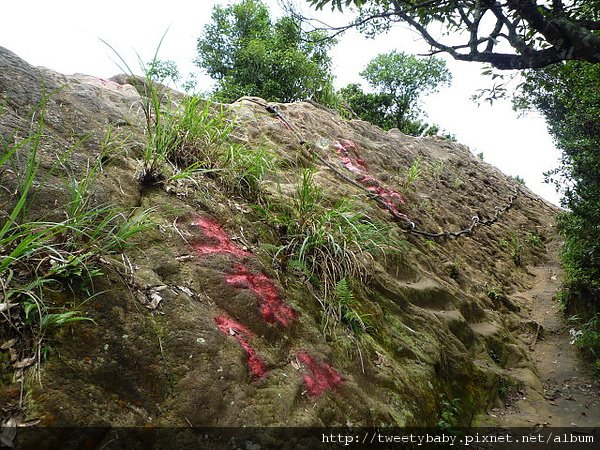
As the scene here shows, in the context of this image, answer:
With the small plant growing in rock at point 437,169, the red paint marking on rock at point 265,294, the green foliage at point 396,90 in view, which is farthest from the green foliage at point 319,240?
the green foliage at point 396,90

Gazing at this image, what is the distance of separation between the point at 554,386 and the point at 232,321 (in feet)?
10.7

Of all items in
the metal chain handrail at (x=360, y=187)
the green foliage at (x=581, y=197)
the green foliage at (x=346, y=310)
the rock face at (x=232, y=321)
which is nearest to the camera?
the rock face at (x=232, y=321)

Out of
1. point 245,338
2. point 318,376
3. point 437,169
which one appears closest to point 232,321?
point 245,338

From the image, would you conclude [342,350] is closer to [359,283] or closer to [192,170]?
[359,283]

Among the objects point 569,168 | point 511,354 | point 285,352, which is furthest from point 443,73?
point 285,352

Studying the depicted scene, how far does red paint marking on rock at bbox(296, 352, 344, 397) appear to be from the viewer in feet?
6.40

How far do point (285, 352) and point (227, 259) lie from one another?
2.05 ft

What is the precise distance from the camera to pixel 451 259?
4816 millimetres

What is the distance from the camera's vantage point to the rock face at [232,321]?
4.84 ft

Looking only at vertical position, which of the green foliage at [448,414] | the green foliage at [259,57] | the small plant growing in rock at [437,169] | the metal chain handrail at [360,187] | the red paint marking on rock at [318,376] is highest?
the green foliage at [259,57]

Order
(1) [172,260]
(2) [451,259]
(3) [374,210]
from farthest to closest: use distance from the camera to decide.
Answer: (2) [451,259] → (3) [374,210] → (1) [172,260]

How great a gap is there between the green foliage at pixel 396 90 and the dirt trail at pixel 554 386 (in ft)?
34.3

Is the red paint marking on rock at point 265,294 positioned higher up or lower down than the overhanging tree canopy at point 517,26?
lower down

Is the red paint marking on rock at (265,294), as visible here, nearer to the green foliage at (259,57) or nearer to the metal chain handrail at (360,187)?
the metal chain handrail at (360,187)
